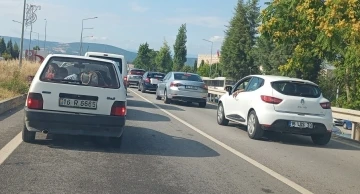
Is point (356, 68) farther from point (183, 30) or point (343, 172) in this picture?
point (183, 30)

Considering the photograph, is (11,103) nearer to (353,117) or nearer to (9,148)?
(9,148)

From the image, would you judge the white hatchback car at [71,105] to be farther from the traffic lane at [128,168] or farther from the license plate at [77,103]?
the traffic lane at [128,168]

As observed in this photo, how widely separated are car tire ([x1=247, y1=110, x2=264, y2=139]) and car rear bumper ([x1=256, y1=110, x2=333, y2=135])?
7.3 inches

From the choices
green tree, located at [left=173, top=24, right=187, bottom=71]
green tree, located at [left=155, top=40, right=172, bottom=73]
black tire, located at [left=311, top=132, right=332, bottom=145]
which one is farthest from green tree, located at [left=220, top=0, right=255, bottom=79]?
black tire, located at [left=311, top=132, right=332, bottom=145]

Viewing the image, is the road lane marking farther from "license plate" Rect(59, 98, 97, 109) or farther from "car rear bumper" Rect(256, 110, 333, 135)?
"car rear bumper" Rect(256, 110, 333, 135)

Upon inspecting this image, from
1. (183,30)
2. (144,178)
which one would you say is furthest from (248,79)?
(183,30)

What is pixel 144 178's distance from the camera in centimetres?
736

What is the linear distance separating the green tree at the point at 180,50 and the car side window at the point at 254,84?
69472 millimetres

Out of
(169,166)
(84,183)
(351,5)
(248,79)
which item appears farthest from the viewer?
(351,5)

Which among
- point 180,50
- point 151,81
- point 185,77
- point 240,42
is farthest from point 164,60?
point 185,77

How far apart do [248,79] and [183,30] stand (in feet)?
228

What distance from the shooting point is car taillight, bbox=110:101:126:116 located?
916cm

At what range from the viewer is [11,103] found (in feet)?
54.7

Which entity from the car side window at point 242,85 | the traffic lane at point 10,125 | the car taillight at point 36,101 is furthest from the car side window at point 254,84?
the car taillight at point 36,101
